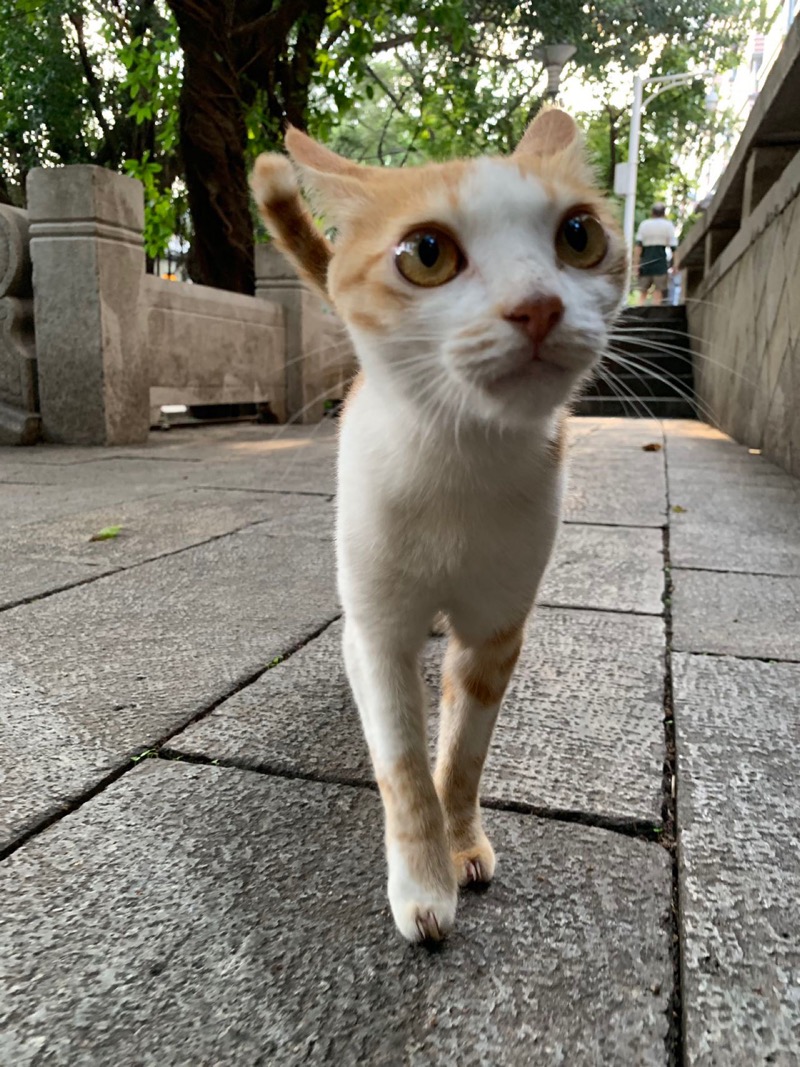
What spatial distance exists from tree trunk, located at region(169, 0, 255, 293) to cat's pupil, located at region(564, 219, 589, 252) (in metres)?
7.60

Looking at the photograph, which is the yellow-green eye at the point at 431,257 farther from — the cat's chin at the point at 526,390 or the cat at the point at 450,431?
the cat's chin at the point at 526,390

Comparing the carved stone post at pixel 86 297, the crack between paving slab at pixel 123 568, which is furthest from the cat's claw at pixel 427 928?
the carved stone post at pixel 86 297

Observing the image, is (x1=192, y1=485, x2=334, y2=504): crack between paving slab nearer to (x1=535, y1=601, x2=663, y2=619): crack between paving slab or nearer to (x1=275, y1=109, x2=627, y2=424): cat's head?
(x1=535, y1=601, x2=663, y2=619): crack between paving slab

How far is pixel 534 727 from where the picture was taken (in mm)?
1610

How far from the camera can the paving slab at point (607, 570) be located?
2.44m

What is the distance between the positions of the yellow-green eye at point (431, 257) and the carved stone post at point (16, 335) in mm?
5360

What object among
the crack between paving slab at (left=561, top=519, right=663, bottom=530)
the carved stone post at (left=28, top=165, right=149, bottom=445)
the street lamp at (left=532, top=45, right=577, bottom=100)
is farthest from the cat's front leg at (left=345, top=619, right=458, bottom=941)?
the street lamp at (left=532, top=45, right=577, bottom=100)

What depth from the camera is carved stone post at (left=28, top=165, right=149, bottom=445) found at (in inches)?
213

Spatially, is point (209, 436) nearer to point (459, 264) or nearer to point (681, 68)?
point (459, 264)

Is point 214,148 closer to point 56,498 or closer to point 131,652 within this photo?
point 56,498

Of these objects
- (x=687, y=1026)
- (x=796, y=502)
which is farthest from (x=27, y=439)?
(x=687, y=1026)

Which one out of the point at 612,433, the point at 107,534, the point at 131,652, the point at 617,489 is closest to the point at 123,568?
the point at 107,534

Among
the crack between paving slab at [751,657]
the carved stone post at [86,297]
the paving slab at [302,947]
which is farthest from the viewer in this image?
the carved stone post at [86,297]

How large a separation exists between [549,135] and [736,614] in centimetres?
142
